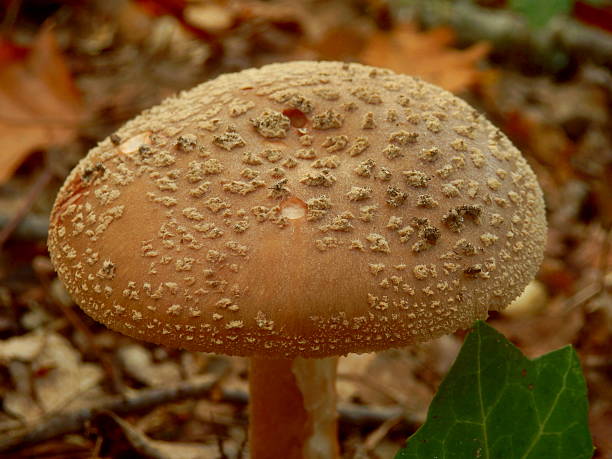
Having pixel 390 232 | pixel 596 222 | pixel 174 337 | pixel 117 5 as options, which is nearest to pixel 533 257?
pixel 390 232

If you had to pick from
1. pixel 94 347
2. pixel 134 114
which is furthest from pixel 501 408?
pixel 134 114

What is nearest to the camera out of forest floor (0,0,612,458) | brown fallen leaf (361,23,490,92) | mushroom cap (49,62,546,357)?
mushroom cap (49,62,546,357)

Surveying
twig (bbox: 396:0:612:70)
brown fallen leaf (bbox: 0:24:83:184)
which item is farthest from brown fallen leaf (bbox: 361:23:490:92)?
brown fallen leaf (bbox: 0:24:83:184)

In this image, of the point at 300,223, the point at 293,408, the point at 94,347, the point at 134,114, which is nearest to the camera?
Answer: the point at 300,223

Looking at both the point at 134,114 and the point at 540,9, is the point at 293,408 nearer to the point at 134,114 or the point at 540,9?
the point at 540,9

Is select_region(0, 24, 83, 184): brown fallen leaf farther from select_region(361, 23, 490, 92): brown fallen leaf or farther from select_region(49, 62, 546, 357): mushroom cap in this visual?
select_region(361, 23, 490, 92): brown fallen leaf

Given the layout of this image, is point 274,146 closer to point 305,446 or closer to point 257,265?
point 257,265

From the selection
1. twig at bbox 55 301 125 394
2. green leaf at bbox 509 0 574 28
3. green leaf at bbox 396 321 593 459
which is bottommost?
twig at bbox 55 301 125 394
